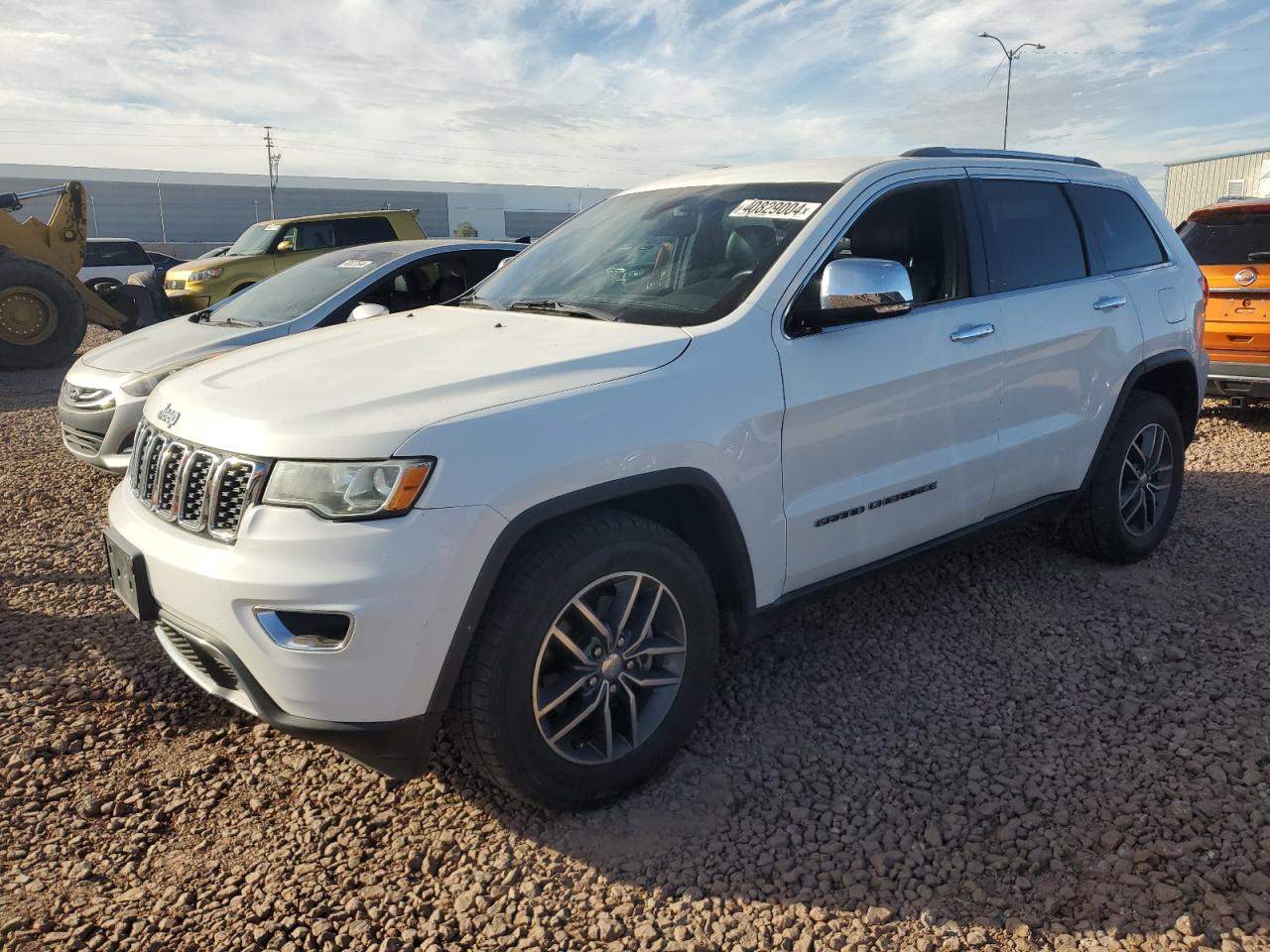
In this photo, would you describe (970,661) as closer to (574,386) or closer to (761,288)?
(761,288)

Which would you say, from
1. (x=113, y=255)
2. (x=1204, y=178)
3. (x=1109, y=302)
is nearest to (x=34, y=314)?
(x=113, y=255)

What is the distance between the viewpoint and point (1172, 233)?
15.5ft


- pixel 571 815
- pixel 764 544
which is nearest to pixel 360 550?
pixel 571 815

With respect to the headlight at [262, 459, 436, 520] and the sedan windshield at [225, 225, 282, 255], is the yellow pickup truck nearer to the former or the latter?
the sedan windshield at [225, 225, 282, 255]

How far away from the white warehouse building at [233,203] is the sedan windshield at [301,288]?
128ft

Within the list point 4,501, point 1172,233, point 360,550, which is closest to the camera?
point 360,550

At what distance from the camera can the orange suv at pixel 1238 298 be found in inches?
268

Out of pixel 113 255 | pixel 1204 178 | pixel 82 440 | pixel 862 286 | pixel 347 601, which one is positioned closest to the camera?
pixel 347 601

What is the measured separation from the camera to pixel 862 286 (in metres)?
2.95

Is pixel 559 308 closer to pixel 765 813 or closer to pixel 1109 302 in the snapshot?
pixel 765 813

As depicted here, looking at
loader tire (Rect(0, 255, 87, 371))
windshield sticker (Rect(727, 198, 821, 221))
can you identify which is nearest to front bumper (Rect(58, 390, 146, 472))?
windshield sticker (Rect(727, 198, 821, 221))

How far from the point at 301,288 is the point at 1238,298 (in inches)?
261

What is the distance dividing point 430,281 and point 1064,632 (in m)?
4.92

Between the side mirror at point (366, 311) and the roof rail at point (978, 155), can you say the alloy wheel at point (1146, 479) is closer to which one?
the roof rail at point (978, 155)
